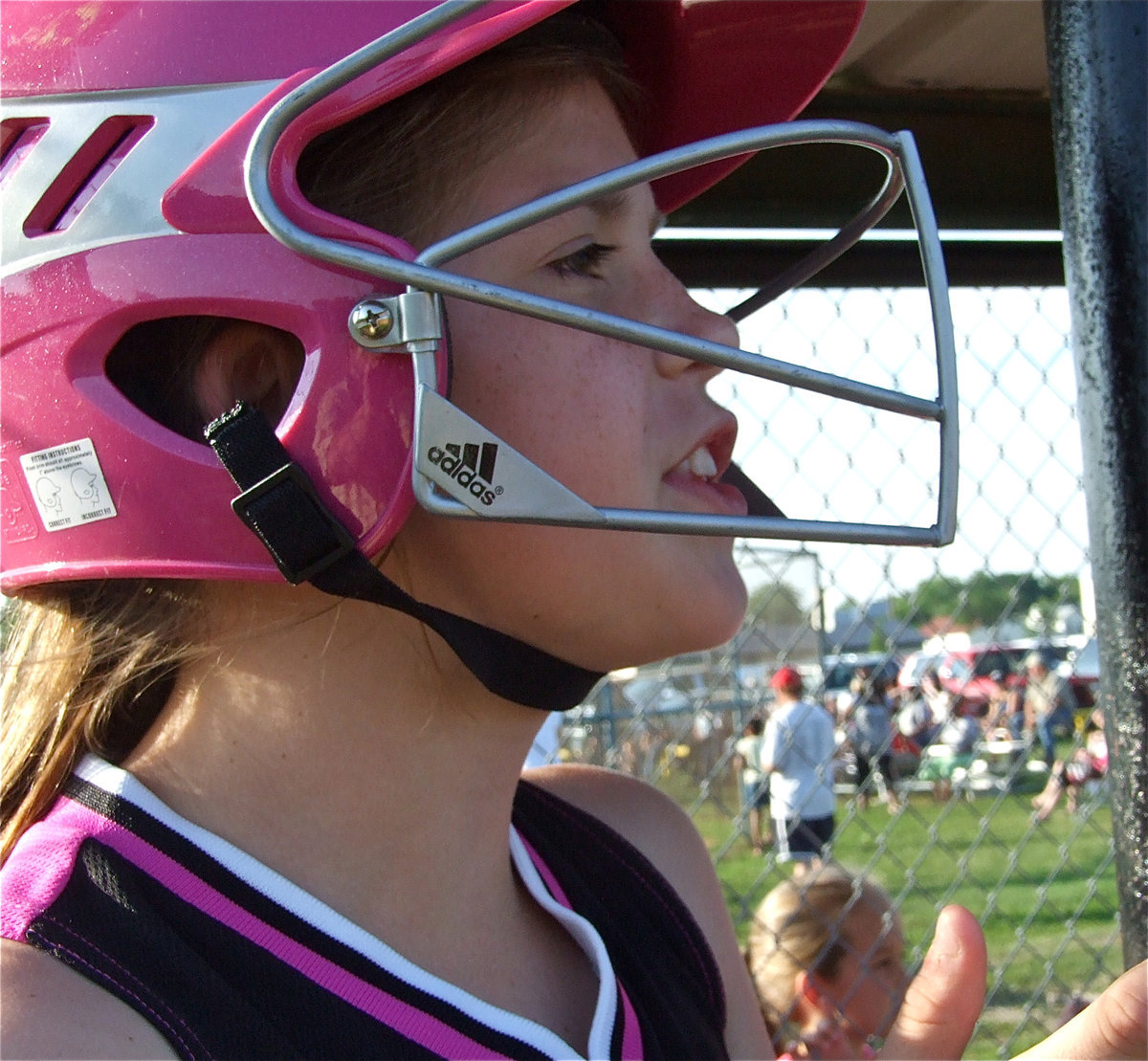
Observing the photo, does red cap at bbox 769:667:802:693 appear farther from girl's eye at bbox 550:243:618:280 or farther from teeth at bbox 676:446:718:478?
girl's eye at bbox 550:243:618:280

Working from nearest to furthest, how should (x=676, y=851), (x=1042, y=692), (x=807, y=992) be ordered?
(x=676, y=851)
(x=807, y=992)
(x=1042, y=692)

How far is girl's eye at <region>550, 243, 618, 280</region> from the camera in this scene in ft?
4.21

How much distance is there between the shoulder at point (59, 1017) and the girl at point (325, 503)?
0.04 feet

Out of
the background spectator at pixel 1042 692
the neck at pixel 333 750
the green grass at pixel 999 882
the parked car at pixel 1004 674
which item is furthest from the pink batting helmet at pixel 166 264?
the parked car at pixel 1004 674

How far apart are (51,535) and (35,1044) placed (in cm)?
52

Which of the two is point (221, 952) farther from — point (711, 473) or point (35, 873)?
point (711, 473)

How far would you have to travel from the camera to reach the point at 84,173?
1.26 meters

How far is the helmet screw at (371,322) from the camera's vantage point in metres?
1.15

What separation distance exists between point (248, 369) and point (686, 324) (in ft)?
1.51

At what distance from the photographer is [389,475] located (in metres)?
1.17

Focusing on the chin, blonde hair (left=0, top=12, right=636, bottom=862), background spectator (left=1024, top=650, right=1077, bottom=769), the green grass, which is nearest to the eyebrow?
blonde hair (left=0, top=12, right=636, bottom=862)

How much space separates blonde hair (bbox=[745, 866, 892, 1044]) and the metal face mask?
229cm

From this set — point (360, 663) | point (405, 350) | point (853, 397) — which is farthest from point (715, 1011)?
point (405, 350)

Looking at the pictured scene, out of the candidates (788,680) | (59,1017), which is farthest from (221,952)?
(788,680)
